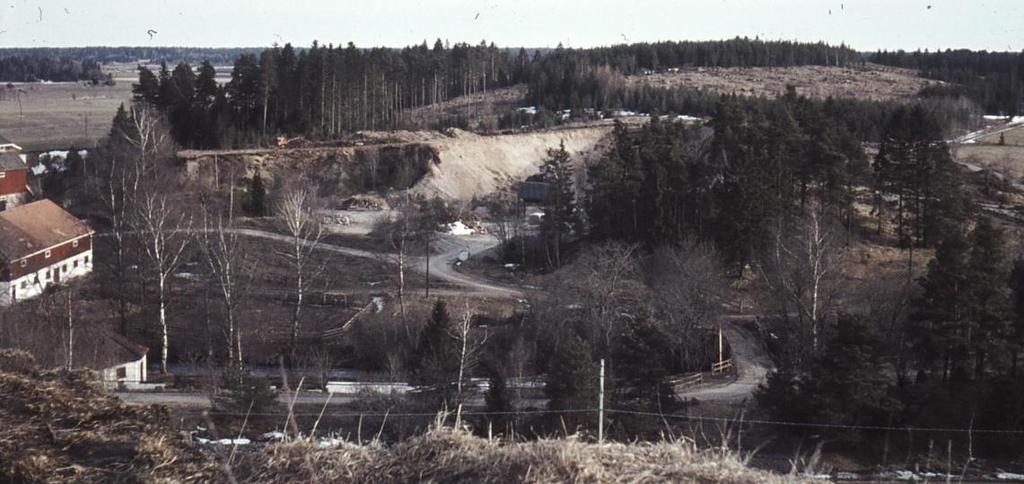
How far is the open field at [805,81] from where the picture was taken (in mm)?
70438

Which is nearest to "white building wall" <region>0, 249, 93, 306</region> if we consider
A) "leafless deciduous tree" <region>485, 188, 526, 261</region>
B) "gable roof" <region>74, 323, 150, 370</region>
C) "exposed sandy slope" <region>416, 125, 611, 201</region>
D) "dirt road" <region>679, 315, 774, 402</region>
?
"gable roof" <region>74, 323, 150, 370</region>

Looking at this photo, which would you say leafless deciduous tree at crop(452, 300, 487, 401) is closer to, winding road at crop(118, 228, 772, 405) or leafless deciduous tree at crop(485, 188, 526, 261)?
winding road at crop(118, 228, 772, 405)

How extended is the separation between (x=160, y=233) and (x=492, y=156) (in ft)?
87.8

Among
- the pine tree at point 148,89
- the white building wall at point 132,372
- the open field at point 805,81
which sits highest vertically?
the open field at point 805,81

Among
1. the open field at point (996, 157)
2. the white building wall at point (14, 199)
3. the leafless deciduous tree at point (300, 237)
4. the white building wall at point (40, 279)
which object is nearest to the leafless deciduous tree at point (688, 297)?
the leafless deciduous tree at point (300, 237)

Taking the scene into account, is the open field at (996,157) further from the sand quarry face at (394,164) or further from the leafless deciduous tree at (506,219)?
the leafless deciduous tree at (506,219)

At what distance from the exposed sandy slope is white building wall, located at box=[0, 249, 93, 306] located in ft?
50.5

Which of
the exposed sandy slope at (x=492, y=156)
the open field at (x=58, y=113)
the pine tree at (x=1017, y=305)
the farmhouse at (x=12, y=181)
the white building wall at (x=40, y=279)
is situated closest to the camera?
the pine tree at (x=1017, y=305)

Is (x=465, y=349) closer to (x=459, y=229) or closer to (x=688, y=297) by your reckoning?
(x=688, y=297)

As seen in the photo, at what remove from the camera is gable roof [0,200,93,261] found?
23.6 meters

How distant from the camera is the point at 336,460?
3.58 metres

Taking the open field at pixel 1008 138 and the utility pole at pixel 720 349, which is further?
the open field at pixel 1008 138

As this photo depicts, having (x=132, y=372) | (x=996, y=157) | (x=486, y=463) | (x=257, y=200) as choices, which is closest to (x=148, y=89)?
(x=257, y=200)

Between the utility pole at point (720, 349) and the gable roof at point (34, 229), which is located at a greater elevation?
the gable roof at point (34, 229)
